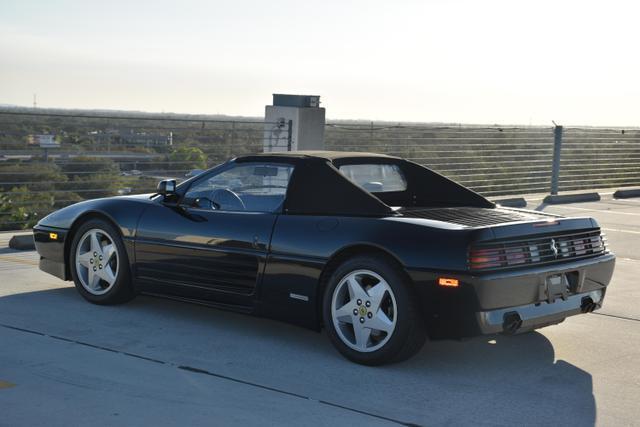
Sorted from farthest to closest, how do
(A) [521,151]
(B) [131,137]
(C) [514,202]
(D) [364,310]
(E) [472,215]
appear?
1. (A) [521,151]
2. (C) [514,202]
3. (B) [131,137]
4. (E) [472,215]
5. (D) [364,310]

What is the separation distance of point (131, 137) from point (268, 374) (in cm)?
995

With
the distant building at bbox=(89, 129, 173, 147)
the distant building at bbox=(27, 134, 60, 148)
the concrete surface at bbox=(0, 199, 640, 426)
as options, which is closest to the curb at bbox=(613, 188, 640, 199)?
the distant building at bbox=(89, 129, 173, 147)

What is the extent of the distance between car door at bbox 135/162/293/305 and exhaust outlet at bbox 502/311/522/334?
170 centimetres

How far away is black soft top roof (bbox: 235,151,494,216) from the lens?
247 inches

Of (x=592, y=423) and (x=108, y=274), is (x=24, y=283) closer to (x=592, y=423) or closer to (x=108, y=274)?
(x=108, y=274)

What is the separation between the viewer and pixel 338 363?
6.00 m

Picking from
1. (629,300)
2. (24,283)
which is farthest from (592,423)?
(24,283)

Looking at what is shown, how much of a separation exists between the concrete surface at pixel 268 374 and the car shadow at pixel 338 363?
0.01m

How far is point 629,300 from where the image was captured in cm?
834

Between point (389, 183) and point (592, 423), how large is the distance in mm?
2792

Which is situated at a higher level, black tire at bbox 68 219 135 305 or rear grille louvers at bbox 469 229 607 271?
rear grille louvers at bbox 469 229 607 271

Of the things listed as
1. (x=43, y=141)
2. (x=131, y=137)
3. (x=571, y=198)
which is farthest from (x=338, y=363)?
(x=571, y=198)

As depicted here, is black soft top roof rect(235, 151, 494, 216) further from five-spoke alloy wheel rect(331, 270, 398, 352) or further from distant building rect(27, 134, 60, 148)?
distant building rect(27, 134, 60, 148)

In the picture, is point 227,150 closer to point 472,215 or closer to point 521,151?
point 521,151
